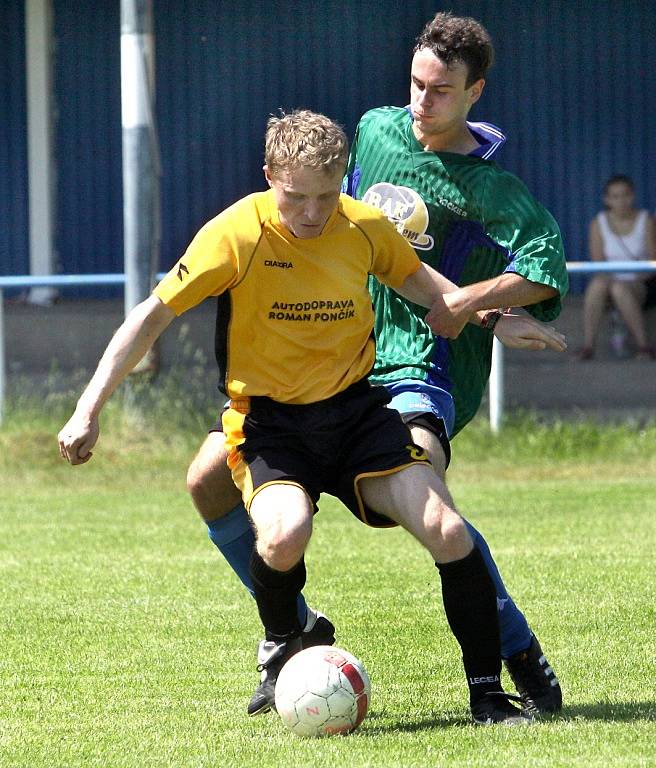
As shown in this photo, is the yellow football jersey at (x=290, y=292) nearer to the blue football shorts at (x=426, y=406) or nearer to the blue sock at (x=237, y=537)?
the blue football shorts at (x=426, y=406)

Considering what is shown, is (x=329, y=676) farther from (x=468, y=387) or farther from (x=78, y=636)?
(x=78, y=636)

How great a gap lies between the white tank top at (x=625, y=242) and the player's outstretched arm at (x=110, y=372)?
911cm

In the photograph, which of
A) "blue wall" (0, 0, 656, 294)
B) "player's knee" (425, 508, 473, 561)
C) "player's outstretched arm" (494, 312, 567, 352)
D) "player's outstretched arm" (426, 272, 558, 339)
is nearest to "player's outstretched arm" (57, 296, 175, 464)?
"player's outstretched arm" (426, 272, 558, 339)

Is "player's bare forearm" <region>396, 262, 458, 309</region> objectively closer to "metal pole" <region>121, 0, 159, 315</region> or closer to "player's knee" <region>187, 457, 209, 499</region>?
"player's knee" <region>187, 457, 209, 499</region>

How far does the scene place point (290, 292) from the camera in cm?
475

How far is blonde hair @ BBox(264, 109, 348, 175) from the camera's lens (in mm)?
4484

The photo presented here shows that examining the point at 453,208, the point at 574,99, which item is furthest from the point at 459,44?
the point at 574,99

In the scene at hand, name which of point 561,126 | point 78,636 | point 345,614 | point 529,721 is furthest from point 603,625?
point 561,126

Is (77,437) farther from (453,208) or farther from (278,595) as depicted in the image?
(453,208)

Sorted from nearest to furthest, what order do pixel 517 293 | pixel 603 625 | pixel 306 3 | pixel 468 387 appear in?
pixel 517 293, pixel 468 387, pixel 603 625, pixel 306 3

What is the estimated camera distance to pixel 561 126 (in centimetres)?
1501

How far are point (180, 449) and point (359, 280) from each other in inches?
270

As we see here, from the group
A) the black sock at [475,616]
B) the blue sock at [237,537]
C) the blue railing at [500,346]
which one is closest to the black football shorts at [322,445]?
the black sock at [475,616]

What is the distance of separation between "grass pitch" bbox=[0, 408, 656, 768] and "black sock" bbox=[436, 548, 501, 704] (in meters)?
0.17
